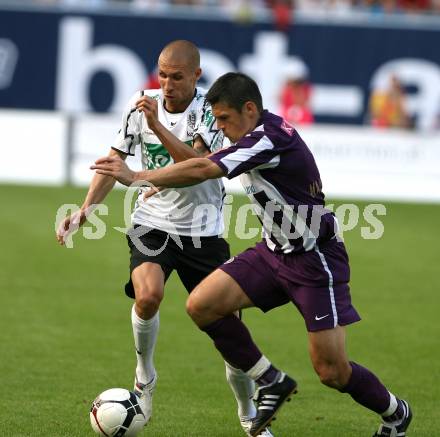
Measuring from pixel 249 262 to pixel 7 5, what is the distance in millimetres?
18213

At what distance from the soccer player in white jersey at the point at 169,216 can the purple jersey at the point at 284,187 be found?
2.00ft

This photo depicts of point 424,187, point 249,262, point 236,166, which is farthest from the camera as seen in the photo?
point 424,187

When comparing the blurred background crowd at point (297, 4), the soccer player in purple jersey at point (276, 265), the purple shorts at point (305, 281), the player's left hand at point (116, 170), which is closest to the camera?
the player's left hand at point (116, 170)

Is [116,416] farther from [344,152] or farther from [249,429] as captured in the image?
[344,152]

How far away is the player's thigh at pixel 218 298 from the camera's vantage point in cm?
659

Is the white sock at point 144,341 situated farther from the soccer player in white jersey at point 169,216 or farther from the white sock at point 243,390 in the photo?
the white sock at point 243,390

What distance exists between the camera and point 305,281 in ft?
21.5

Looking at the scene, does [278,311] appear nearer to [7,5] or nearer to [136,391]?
[136,391]

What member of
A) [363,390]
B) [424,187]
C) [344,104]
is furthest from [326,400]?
[344,104]

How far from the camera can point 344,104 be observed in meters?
23.7

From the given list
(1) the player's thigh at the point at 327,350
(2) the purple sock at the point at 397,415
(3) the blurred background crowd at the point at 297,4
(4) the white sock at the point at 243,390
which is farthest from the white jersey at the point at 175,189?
(3) the blurred background crowd at the point at 297,4

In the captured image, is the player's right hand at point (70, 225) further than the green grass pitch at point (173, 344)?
No

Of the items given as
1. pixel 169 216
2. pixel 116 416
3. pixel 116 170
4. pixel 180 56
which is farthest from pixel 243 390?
pixel 180 56

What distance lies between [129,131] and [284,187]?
135cm
